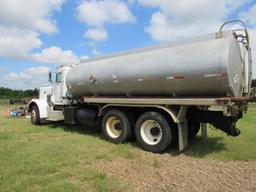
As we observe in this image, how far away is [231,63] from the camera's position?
637cm

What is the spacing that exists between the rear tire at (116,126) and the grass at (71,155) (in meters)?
0.29

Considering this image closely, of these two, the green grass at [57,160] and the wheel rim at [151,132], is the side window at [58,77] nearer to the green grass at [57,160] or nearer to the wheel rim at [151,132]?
the green grass at [57,160]

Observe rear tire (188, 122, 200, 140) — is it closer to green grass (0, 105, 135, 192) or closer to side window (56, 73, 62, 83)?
green grass (0, 105, 135, 192)

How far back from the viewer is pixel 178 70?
6.81 m

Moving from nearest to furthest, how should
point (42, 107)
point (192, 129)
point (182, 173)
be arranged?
point (182, 173) → point (192, 129) → point (42, 107)

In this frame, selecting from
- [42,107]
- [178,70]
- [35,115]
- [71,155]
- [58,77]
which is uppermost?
[58,77]

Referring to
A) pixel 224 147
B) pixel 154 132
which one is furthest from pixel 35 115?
pixel 224 147

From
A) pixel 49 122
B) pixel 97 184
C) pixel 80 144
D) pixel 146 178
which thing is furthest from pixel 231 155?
pixel 49 122

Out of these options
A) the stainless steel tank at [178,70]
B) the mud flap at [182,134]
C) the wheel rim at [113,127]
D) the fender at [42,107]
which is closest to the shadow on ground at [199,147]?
the mud flap at [182,134]

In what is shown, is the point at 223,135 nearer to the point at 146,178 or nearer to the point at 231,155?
the point at 231,155

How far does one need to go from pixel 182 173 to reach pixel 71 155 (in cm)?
285

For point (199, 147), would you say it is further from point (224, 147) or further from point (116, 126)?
point (116, 126)

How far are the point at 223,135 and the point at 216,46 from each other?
167 inches

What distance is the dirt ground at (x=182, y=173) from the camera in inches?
191
